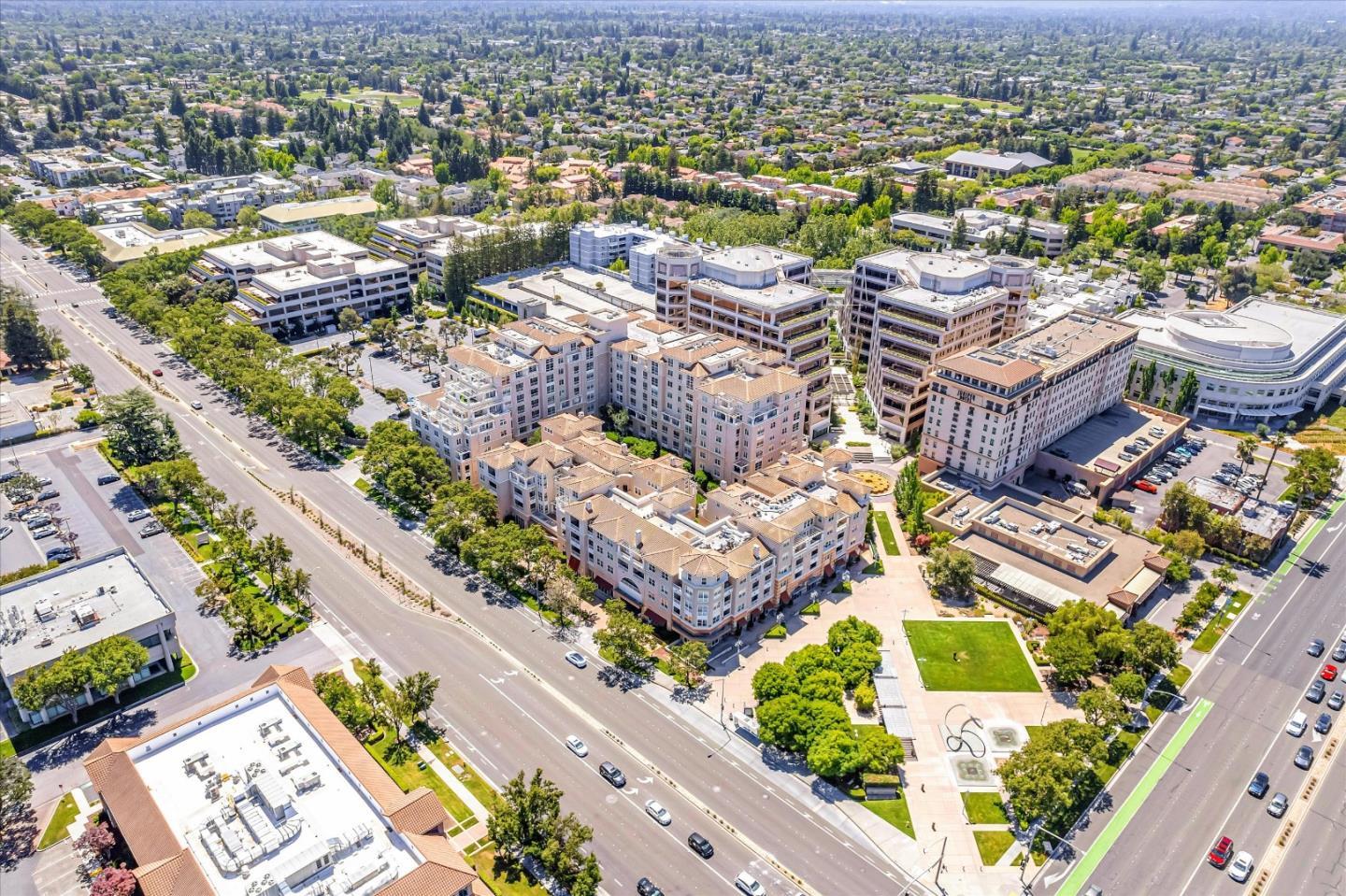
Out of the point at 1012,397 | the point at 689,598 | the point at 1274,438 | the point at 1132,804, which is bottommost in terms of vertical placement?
the point at 1132,804

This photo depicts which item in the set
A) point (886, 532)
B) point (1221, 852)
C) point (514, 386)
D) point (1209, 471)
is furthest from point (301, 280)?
point (1221, 852)

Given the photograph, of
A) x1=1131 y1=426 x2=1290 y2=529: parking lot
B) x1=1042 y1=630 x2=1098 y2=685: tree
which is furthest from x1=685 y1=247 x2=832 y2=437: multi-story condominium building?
x1=1042 y1=630 x2=1098 y2=685: tree

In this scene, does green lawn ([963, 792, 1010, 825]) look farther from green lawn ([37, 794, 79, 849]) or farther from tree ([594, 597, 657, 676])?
green lawn ([37, 794, 79, 849])

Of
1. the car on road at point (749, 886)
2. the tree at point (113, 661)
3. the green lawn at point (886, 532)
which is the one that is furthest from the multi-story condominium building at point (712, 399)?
the tree at point (113, 661)

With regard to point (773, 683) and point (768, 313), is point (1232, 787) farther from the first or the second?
point (768, 313)

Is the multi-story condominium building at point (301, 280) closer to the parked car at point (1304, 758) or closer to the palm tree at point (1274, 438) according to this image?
the palm tree at point (1274, 438)

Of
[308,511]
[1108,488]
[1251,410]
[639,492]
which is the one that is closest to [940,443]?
[1108,488]

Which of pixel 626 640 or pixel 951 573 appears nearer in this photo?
pixel 626 640
